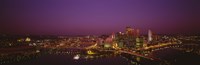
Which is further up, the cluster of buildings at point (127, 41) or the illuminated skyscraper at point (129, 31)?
the illuminated skyscraper at point (129, 31)

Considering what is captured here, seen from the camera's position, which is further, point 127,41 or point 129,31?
point 129,31

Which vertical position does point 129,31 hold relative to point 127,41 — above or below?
above

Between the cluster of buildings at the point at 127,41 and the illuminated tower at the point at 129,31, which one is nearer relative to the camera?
the cluster of buildings at the point at 127,41

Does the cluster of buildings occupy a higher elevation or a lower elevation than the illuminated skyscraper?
lower

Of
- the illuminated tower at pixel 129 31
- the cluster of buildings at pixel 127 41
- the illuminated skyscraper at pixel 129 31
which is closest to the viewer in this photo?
the cluster of buildings at pixel 127 41

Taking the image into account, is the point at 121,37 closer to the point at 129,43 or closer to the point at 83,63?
the point at 129,43

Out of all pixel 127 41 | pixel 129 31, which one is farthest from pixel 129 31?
pixel 127 41

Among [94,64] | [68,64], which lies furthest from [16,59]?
[94,64]

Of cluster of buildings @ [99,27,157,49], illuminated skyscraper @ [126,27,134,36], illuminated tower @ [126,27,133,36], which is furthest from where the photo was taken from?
illuminated tower @ [126,27,133,36]

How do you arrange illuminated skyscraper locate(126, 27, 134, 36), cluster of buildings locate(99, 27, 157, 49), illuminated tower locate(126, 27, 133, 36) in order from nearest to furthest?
cluster of buildings locate(99, 27, 157, 49) → illuminated skyscraper locate(126, 27, 134, 36) → illuminated tower locate(126, 27, 133, 36)

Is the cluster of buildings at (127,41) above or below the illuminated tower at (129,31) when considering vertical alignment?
below

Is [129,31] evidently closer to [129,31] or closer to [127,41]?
[129,31]

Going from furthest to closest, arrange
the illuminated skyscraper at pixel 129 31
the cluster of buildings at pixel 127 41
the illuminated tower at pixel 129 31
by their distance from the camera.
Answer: the illuminated tower at pixel 129 31
the illuminated skyscraper at pixel 129 31
the cluster of buildings at pixel 127 41
